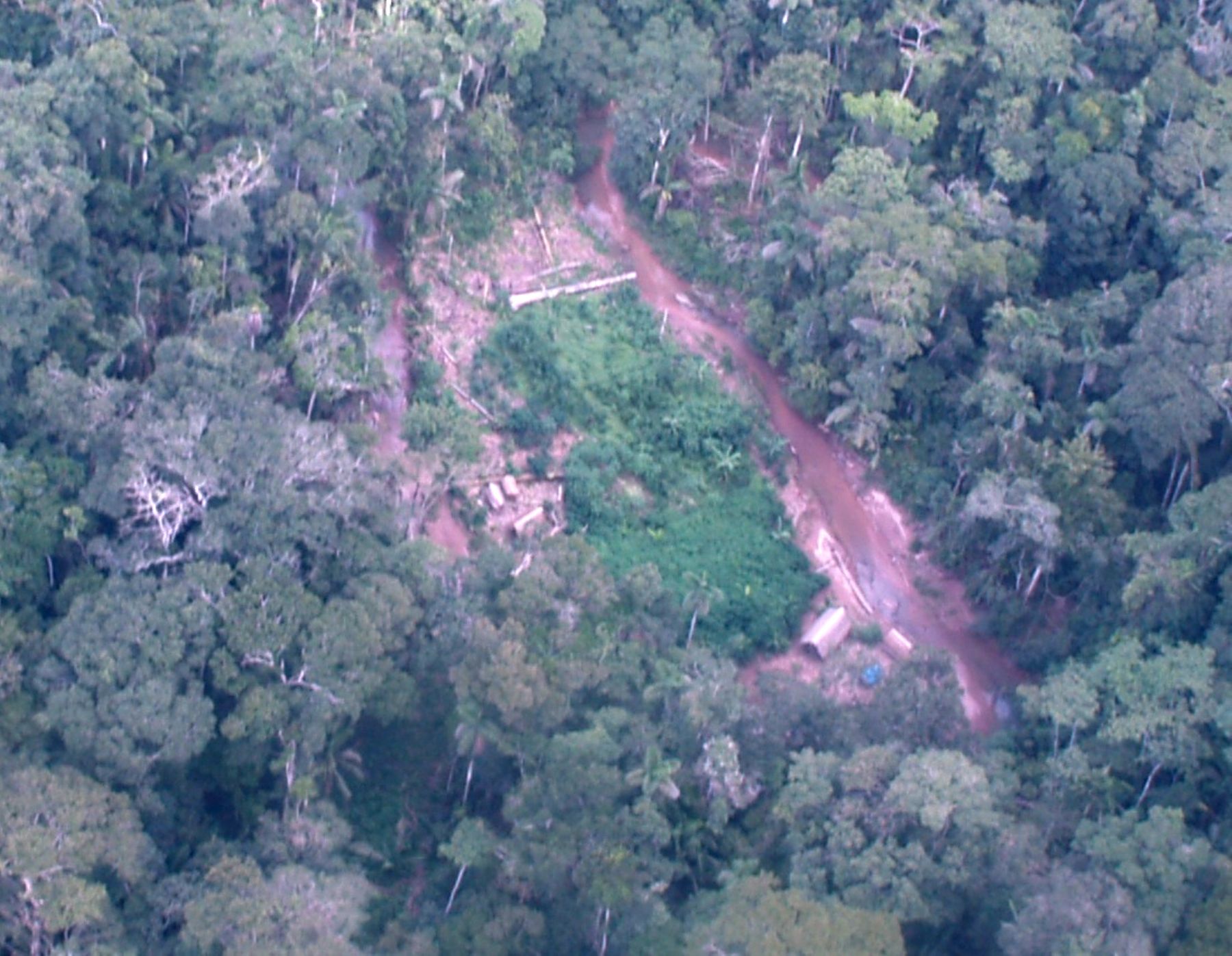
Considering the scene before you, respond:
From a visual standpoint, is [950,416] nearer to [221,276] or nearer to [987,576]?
[987,576]

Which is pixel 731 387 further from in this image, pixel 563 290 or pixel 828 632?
pixel 828 632

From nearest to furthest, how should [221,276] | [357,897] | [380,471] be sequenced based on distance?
[357,897]
[380,471]
[221,276]

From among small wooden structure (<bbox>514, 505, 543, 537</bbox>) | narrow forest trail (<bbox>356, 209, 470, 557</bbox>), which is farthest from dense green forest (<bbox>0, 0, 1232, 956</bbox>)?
small wooden structure (<bbox>514, 505, 543, 537</bbox>)

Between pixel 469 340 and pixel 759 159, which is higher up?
pixel 759 159

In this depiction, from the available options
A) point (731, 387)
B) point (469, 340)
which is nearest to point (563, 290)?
point (469, 340)

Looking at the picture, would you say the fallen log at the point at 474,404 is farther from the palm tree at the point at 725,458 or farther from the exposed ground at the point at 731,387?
the palm tree at the point at 725,458

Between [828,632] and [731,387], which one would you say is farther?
[731,387]

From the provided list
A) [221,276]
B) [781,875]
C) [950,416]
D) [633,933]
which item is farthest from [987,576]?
[221,276]
